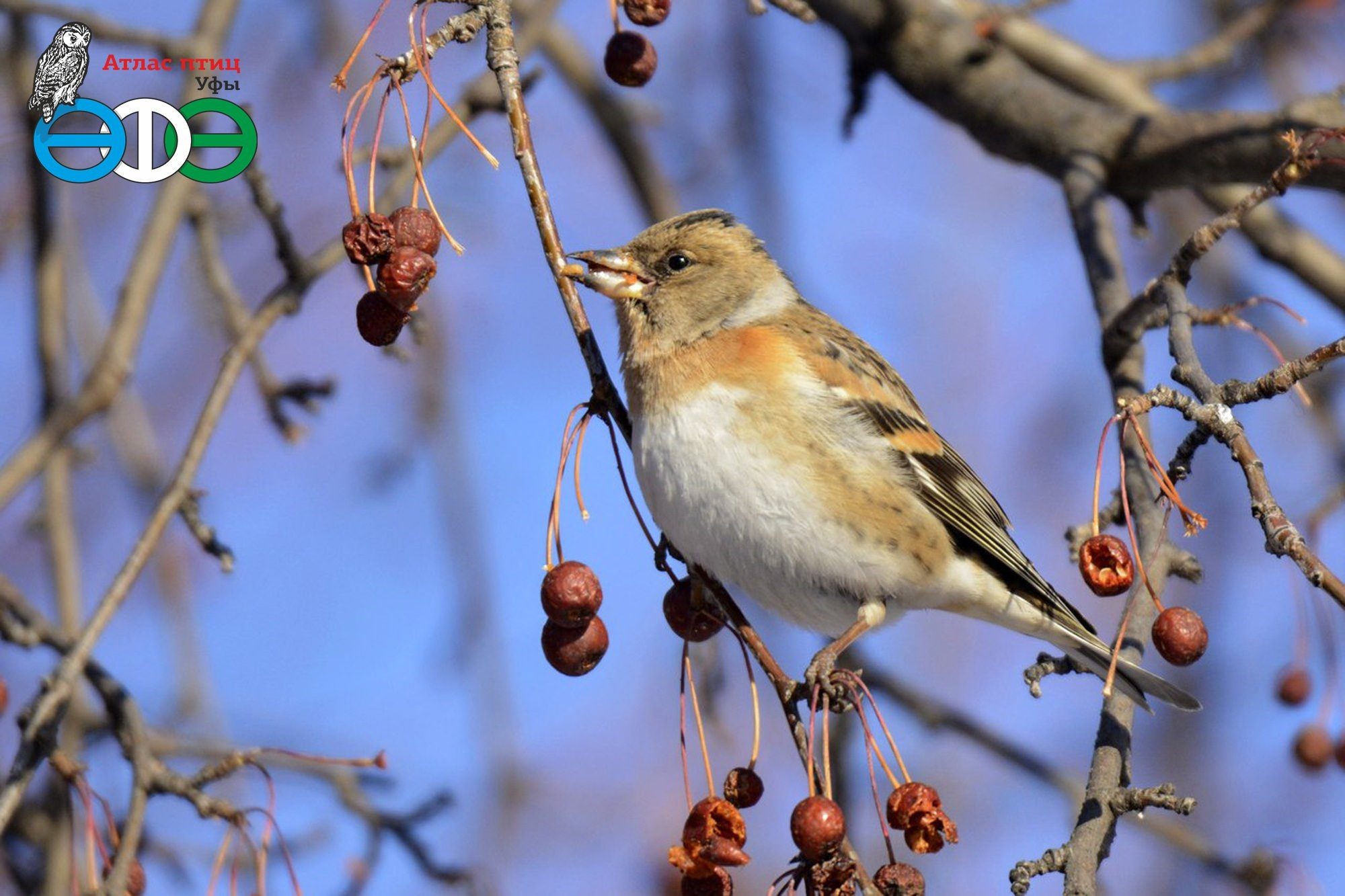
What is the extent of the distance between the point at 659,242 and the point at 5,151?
2.81 metres

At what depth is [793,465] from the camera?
3531 mm

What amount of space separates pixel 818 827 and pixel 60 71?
12.1ft

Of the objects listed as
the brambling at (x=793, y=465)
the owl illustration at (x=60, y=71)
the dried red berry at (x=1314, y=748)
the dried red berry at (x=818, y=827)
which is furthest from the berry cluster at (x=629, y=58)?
the dried red berry at (x=1314, y=748)

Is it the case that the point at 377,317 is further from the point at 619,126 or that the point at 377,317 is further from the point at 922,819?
the point at 619,126

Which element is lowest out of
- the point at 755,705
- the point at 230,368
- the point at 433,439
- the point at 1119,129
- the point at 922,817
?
the point at 922,817

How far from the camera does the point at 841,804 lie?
415cm

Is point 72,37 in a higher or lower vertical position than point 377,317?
higher

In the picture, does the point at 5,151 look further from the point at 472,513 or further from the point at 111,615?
the point at 111,615

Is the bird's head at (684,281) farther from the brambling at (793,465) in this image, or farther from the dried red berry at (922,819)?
the dried red berry at (922,819)

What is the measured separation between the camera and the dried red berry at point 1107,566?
268 centimetres

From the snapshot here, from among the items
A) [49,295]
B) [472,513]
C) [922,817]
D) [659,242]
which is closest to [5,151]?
[49,295]

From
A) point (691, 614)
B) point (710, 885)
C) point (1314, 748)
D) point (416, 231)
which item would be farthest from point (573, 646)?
point (1314, 748)

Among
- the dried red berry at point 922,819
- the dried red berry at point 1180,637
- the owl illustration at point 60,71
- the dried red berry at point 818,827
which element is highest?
the owl illustration at point 60,71

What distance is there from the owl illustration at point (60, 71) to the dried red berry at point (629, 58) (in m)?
2.01
